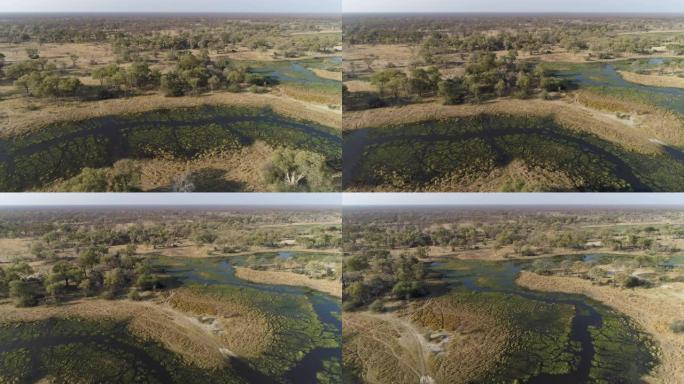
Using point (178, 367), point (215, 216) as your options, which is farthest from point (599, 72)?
point (178, 367)

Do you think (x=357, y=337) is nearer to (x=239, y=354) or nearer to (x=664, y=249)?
(x=239, y=354)

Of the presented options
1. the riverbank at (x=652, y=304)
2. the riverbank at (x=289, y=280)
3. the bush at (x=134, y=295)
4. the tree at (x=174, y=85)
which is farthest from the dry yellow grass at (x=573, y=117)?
the bush at (x=134, y=295)

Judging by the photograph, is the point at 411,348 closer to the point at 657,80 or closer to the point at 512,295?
the point at 512,295

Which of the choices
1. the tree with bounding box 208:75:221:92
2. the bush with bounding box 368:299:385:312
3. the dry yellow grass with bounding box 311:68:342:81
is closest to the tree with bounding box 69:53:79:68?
the tree with bounding box 208:75:221:92

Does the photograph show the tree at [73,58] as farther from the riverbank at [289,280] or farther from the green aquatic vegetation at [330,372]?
the green aquatic vegetation at [330,372]

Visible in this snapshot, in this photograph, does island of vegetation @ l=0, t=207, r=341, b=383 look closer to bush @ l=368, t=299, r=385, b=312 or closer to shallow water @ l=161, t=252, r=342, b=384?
shallow water @ l=161, t=252, r=342, b=384

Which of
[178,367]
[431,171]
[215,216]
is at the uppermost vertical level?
[431,171]

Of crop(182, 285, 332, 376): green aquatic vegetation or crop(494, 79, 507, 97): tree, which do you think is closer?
crop(494, 79, 507, 97): tree
